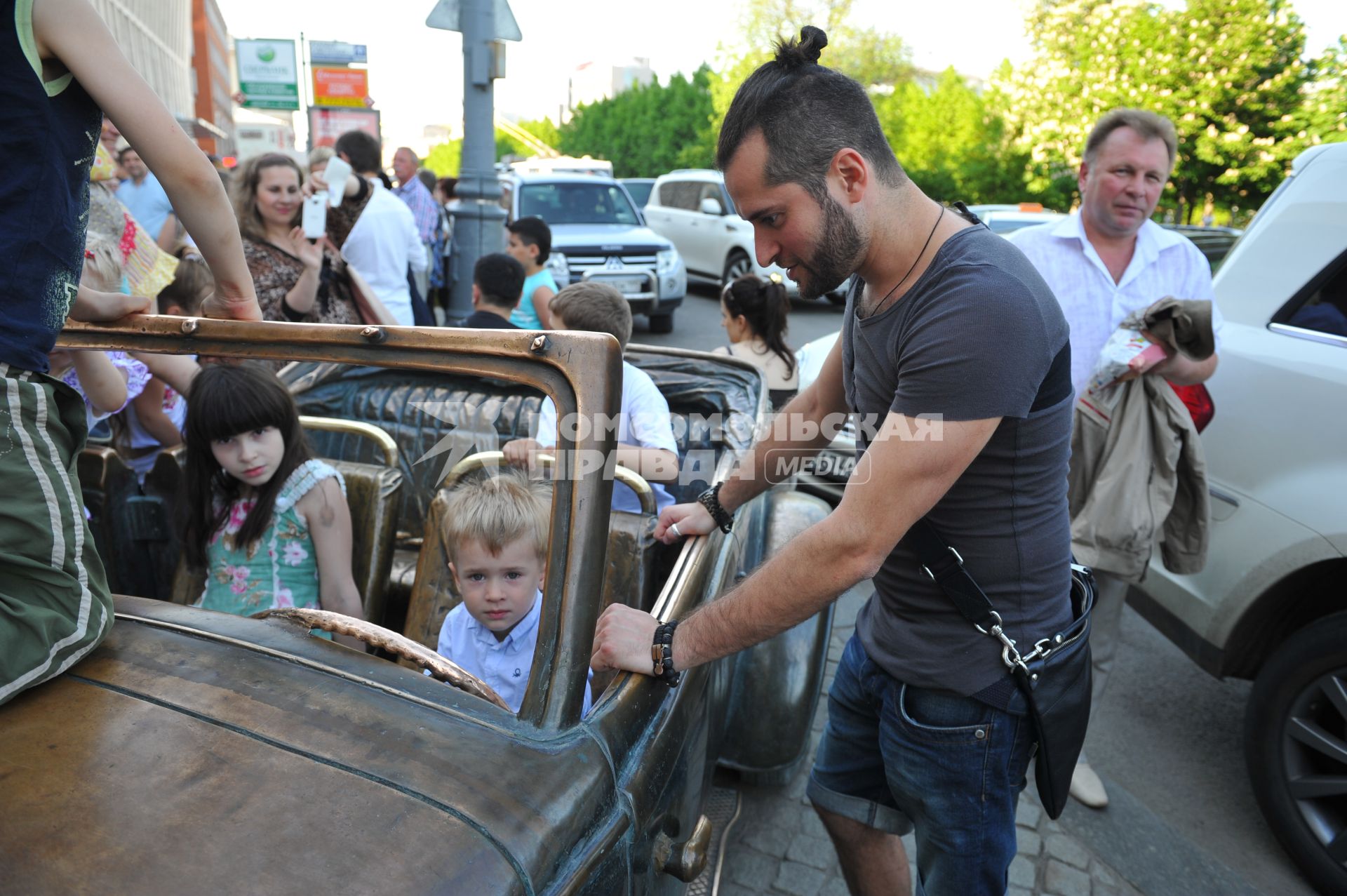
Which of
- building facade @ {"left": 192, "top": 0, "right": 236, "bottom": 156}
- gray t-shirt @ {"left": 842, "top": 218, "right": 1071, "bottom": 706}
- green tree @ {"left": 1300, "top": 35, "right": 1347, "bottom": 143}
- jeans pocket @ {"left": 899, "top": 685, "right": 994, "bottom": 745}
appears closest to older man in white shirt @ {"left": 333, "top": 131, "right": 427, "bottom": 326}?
gray t-shirt @ {"left": 842, "top": 218, "right": 1071, "bottom": 706}

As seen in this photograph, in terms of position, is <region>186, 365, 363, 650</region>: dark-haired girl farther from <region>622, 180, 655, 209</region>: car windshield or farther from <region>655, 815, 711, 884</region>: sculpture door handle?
<region>622, 180, 655, 209</region>: car windshield

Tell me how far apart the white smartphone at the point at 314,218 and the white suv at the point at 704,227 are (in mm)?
8432

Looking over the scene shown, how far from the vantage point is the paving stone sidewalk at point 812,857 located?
251 centimetres

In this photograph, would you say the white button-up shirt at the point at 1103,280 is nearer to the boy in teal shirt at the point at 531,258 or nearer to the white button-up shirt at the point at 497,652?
the white button-up shirt at the point at 497,652

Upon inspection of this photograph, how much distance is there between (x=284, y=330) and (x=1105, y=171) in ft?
7.71

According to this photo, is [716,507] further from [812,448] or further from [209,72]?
[209,72]

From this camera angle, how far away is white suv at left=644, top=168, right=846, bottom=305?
12.9 metres

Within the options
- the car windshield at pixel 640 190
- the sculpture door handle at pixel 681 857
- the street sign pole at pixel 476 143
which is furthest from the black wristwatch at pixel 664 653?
the car windshield at pixel 640 190

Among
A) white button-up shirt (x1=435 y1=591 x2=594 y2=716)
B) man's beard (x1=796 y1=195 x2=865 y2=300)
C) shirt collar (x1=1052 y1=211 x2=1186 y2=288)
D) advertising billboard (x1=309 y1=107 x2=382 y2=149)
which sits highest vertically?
advertising billboard (x1=309 y1=107 x2=382 y2=149)

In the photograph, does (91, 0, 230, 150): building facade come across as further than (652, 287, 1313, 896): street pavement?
Yes

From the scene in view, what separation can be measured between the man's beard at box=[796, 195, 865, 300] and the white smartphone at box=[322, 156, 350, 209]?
3818 mm

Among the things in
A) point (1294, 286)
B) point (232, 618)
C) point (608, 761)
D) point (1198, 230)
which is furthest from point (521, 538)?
point (1198, 230)

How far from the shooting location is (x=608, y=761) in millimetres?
1343

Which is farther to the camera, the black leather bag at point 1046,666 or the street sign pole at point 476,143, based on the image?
the street sign pole at point 476,143
